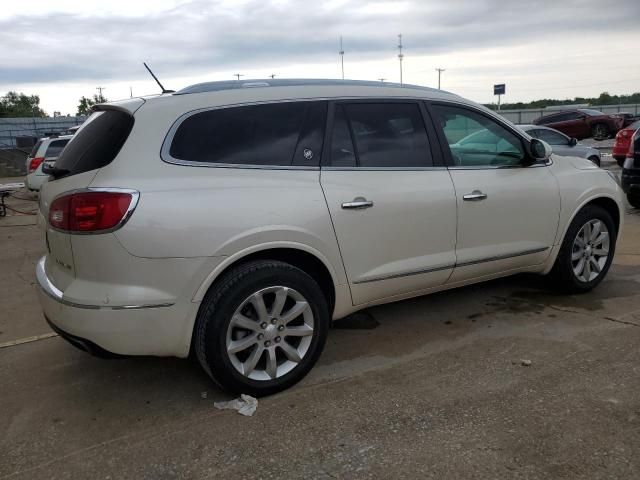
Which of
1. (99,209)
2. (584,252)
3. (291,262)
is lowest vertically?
(584,252)

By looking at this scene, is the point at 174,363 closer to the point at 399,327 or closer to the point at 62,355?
the point at 62,355

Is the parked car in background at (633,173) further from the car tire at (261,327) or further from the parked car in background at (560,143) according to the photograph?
the car tire at (261,327)

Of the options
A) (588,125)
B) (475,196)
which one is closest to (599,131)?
(588,125)

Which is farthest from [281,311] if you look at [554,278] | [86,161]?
[554,278]

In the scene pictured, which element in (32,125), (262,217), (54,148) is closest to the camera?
(262,217)

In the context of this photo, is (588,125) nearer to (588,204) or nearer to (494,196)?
(588,204)

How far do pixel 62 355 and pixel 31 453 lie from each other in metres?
1.27

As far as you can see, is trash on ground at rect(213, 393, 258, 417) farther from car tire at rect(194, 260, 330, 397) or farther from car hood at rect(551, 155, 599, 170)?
car hood at rect(551, 155, 599, 170)

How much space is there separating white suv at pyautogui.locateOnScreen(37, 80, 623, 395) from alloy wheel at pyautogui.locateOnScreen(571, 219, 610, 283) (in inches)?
Result: 30.2

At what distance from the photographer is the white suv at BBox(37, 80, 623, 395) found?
286 centimetres

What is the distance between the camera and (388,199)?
355 cm

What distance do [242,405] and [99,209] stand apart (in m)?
1.31

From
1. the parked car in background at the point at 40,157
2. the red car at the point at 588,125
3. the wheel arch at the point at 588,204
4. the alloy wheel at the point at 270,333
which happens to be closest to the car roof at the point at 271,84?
the alloy wheel at the point at 270,333

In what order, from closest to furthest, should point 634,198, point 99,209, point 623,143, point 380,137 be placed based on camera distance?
1. point 99,209
2. point 380,137
3. point 634,198
4. point 623,143
